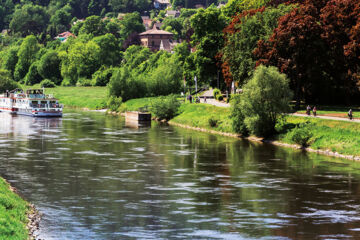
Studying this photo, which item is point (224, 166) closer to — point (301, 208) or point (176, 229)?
point (301, 208)

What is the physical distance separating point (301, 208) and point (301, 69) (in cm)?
4092

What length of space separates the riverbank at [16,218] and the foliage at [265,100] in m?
38.2

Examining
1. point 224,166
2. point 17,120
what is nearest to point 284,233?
point 224,166

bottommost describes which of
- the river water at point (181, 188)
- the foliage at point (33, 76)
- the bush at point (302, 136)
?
the river water at point (181, 188)

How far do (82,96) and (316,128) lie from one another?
297 feet

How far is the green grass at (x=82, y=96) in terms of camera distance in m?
134

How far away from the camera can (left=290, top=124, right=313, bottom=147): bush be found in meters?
64.6

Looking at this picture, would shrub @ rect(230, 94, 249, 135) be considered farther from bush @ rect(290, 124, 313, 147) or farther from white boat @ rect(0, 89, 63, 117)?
white boat @ rect(0, 89, 63, 117)

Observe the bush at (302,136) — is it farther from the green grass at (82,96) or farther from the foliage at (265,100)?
the green grass at (82,96)

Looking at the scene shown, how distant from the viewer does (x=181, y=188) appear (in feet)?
142

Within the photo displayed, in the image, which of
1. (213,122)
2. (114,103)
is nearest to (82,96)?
(114,103)

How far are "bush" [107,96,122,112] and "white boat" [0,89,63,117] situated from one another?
1017cm

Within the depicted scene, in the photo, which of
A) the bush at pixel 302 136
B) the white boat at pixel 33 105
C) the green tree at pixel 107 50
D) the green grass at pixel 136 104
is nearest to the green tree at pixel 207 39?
the green grass at pixel 136 104

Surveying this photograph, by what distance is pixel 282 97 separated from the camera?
2795 inches
